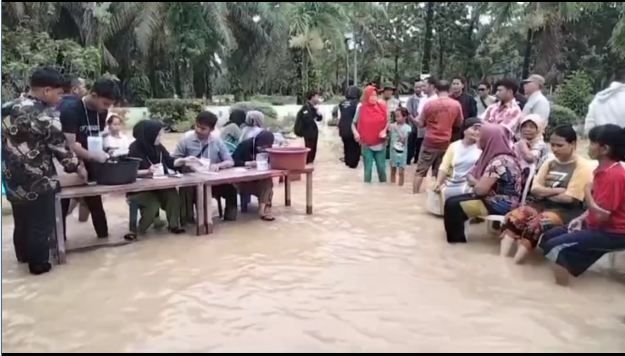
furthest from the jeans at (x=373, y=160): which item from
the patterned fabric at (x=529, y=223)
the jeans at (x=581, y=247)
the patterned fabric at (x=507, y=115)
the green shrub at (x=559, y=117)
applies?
the green shrub at (x=559, y=117)

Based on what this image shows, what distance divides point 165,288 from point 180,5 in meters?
18.1

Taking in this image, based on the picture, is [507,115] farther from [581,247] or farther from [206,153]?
[206,153]

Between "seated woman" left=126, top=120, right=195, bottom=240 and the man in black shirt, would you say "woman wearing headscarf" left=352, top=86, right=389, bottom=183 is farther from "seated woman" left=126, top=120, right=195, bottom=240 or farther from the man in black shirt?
the man in black shirt

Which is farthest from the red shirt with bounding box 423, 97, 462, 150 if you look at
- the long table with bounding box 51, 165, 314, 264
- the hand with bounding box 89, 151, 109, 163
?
the hand with bounding box 89, 151, 109, 163

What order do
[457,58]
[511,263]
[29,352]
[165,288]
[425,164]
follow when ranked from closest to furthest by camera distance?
1. [29,352]
2. [165,288]
3. [511,263]
4. [425,164]
5. [457,58]

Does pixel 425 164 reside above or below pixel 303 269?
above

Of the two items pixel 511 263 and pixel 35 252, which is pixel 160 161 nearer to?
pixel 35 252

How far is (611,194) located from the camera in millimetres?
3959

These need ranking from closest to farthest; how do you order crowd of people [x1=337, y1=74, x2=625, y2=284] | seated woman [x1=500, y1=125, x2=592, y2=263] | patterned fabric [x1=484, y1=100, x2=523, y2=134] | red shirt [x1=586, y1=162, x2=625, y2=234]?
1. red shirt [x1=586, y1=162, x2=625, y2=234]
2. crowd of people [x1=337, y1=74, x2=625, y2=284]
3. seated woman [x1=500, y1=125, x2=592, y2=263]
4. patterned fabric [x1=484, y1=100, x2=523, y2=134]

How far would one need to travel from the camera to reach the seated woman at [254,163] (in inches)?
246

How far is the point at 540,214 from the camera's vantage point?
4.74 metres

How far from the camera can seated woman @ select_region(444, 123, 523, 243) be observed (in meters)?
5.07

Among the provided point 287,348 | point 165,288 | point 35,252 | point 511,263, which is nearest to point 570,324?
point 511,263

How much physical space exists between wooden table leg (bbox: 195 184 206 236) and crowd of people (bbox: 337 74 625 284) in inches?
84.2
